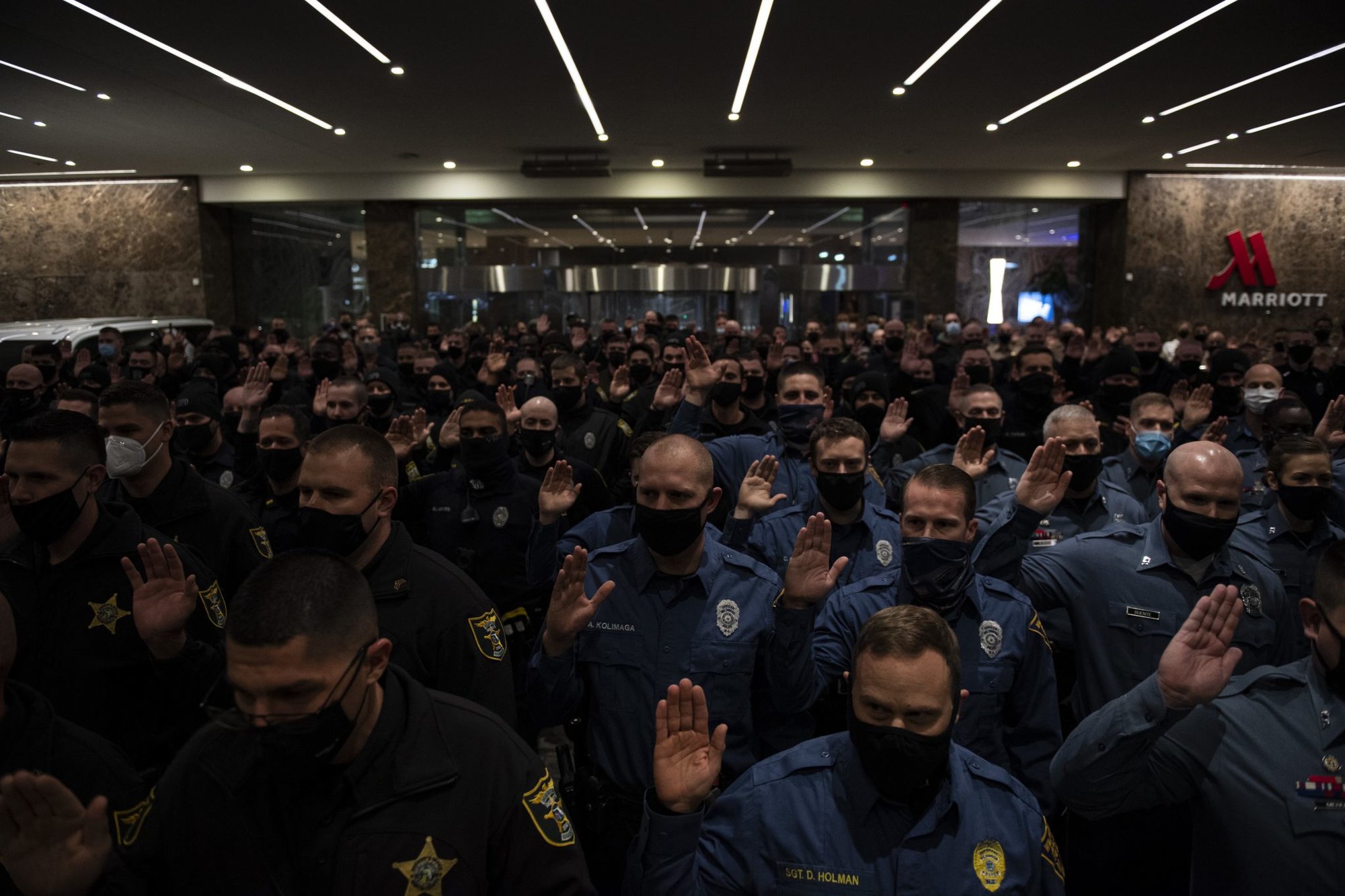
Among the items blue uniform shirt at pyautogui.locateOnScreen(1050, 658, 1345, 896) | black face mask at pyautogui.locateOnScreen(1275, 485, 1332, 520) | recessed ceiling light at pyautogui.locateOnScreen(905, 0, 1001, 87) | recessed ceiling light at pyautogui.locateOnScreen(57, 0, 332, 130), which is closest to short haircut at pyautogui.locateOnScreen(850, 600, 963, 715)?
blue uniform shirt at pyautogui.locateOnScreen(1050, 658, 1345, 896)

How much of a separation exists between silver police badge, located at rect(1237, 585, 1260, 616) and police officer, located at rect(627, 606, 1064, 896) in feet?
4.79

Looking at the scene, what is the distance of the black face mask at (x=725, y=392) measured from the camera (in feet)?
19.5

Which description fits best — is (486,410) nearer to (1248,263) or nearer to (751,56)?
(751,56)

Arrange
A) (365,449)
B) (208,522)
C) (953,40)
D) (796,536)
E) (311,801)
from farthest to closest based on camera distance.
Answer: (953,40) → (796,536) → (208,522) → (365,449) → (311,801)

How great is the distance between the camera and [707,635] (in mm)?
2701

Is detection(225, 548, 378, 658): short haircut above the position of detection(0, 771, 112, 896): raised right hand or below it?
above

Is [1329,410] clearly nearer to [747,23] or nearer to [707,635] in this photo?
[707,635]

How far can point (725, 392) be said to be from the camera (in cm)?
595

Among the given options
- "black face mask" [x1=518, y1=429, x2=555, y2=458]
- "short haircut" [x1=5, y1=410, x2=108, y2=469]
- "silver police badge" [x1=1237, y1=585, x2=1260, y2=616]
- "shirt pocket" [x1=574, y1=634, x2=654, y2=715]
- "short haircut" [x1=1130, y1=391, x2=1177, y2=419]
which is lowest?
"shirt pocket" [x1=574, y1=634, x2=654, y2=715]

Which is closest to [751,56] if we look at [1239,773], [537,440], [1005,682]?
[537,440]

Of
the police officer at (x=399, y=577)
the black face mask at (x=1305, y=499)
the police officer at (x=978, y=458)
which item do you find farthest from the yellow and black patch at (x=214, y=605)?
the black face mask at (x=1305, y=499)

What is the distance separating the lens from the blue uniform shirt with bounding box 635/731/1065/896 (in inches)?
74.4

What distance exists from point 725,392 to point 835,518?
7.31 ft

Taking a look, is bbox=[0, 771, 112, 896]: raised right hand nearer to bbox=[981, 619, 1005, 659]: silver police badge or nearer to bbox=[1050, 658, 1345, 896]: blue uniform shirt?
bbox=[1050, 658, 1345, 896]: blue uniform shirt
